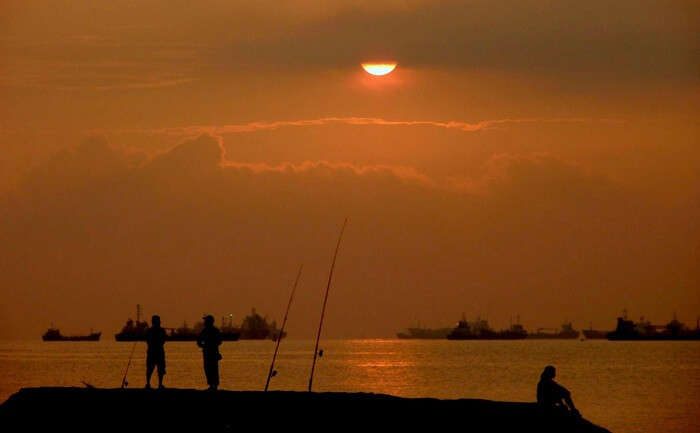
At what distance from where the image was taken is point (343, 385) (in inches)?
3270

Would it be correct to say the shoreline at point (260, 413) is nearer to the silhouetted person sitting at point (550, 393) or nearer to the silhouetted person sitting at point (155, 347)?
the silhouetted person sitting at point (550, 393)

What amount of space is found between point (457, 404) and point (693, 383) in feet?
238

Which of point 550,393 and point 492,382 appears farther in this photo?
point 492,382

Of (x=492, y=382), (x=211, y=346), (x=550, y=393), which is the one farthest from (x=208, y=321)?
(x=492, y=382)

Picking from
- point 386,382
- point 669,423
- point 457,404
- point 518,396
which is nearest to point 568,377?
point 386,382

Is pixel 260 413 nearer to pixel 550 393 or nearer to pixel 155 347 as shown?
pixel 155 347

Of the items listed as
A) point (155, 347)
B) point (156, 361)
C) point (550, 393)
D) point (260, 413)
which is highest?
point (155, 347)

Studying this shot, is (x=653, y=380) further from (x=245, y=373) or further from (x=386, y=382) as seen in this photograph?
(x=245, y=373)

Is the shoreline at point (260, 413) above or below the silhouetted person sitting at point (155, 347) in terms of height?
below

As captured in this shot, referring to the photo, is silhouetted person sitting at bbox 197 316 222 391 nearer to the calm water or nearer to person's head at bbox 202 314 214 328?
person's head at bbox 202 314 214 328

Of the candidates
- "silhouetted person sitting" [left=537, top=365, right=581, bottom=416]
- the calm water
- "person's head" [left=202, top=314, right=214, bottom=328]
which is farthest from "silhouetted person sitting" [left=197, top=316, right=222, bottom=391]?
the calm water

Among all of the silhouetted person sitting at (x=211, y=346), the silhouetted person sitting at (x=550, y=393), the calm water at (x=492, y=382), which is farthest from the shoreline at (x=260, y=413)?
the calm water at (x=492, y=382)

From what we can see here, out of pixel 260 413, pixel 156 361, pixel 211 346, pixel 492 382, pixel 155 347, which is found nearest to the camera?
pixel 260 413

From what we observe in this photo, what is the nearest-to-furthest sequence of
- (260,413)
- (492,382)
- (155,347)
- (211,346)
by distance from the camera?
(260,413) → (211,346) → (155,347) → (492,382)
